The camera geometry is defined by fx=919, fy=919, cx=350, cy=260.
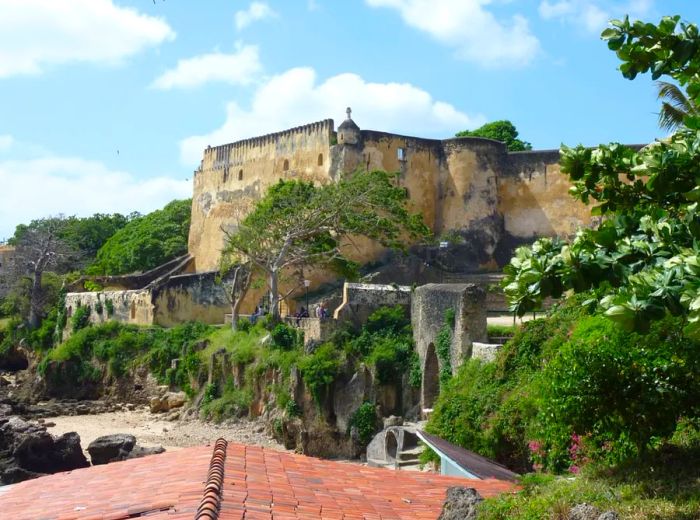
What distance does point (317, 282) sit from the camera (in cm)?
3684

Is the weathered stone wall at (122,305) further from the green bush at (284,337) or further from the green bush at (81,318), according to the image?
the green bush at (284,337)

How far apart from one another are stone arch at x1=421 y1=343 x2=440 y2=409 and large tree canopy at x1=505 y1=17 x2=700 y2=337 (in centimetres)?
1838

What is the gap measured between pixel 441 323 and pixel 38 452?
10.5 meters

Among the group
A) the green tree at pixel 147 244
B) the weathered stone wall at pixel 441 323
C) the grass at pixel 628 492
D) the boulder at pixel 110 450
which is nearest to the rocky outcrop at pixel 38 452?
the boulder at pixel 110 450

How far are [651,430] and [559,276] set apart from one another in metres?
3.37

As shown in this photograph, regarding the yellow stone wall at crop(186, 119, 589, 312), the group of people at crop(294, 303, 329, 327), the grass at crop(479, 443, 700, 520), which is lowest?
the grass at crop(479, 443, 700, 520)

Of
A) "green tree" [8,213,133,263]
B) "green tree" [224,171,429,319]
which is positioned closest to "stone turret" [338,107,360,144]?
"green tree" [224,171,429,319]

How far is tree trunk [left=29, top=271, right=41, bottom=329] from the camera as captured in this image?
1848 inches

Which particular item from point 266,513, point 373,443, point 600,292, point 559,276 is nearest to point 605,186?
point 600,292

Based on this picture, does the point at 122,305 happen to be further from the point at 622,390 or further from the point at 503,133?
the point at 622,390

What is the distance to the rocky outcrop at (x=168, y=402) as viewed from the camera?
33406 mm

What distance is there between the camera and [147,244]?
51312 mm

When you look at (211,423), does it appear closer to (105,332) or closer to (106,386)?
(106,386)

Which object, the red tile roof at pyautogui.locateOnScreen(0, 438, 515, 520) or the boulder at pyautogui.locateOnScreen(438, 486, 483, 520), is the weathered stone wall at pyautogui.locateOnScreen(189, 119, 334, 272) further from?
the boulder at pyautogui.locateOnScreen(438, 486, 483, 520)
